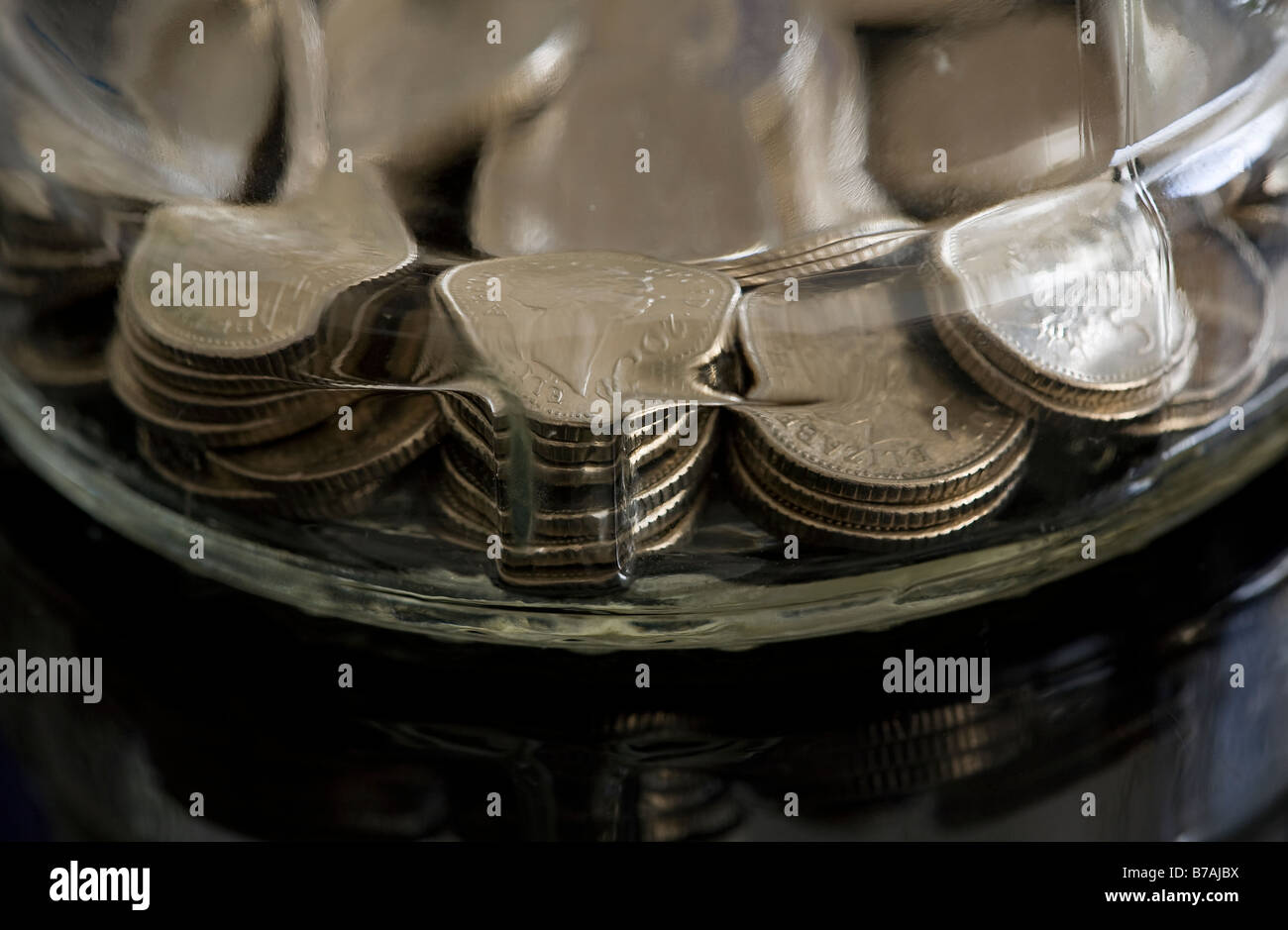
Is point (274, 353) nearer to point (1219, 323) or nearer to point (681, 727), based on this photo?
point (681, 727)

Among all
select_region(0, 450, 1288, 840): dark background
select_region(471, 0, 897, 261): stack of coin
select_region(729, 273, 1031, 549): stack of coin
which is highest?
select_region(471, 0, 897, 261): stack of coin

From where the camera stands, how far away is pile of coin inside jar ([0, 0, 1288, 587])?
33 cm

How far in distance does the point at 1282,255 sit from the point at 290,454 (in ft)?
1.00

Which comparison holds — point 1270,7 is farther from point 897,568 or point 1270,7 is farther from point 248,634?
point 248,634

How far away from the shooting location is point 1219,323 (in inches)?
14.9

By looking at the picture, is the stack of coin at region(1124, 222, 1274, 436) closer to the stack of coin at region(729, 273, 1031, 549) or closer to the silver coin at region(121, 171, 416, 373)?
the stack of coin at region(729, 273, 1031, 549)

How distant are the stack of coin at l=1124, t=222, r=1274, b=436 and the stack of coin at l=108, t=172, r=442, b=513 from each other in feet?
0.68

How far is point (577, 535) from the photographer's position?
1.08 ft

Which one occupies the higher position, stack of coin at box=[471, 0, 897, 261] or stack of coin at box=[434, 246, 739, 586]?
stack of coin at box=[471, 0, 897, 261]

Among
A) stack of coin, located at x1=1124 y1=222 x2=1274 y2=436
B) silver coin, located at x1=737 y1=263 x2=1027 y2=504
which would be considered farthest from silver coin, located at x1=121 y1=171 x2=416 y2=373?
stack of coin, located at x1=1124 y1=222 x2=1274 y2=436

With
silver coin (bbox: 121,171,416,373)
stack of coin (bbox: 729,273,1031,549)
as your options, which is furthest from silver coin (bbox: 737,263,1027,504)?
silver coin (bbox: 121,171,416,373)

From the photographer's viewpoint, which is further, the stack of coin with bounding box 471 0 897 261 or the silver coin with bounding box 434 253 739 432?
the stack of coin with bounding box 471 0 897 261

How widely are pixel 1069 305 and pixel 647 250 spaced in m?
0.14

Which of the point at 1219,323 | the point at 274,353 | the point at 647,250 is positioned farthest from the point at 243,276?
the point at 1219,323
